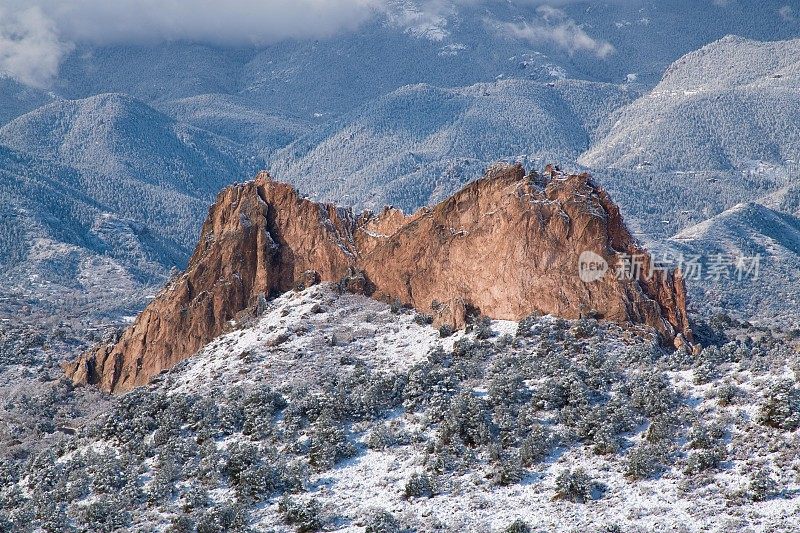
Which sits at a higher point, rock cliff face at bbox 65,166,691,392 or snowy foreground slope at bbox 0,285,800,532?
rock cliff face at bbox 65,166,691,392

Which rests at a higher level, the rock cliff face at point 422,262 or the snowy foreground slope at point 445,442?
the rock cliff face at point 422,262

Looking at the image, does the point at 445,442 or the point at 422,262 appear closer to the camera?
the point at 445,442

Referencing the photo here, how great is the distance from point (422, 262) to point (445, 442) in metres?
22.2

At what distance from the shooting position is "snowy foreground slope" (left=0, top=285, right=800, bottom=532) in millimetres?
62812

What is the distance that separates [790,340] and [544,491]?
35.6 m

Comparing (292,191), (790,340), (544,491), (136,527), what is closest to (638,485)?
(544,491)

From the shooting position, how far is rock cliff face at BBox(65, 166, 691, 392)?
→ 82062 millimetres

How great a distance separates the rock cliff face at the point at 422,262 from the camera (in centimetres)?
8206

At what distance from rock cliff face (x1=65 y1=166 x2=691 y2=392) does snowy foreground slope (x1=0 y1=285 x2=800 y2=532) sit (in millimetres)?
Answer: 2802

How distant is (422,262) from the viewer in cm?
8988

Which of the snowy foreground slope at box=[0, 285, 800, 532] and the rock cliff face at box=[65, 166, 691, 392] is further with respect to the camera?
the rock cliff face at box=[65, 166, 691, 392]

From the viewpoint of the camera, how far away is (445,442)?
229 feet

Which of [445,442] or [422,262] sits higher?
[422,262]

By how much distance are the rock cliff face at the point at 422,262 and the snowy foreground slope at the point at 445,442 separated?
110 inches
